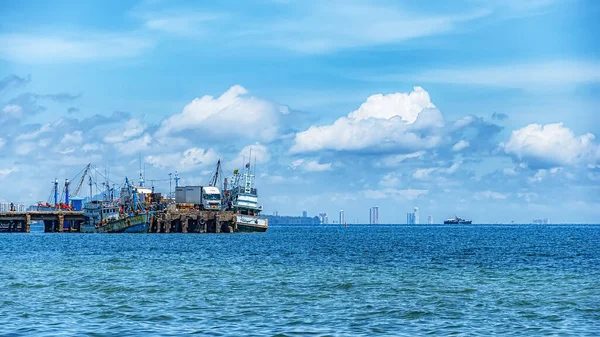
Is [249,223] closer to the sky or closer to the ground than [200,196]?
closer to the ground

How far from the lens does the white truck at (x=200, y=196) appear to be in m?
175

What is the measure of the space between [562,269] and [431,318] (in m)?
34.3

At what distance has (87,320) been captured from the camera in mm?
33812

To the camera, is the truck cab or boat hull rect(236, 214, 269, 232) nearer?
boat hull rect(236, 214, 269, 232)

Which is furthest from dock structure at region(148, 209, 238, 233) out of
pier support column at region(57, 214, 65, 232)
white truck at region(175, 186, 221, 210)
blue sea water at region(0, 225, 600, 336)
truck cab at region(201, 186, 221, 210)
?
blue sea water at region(0, 225, 600, 336)

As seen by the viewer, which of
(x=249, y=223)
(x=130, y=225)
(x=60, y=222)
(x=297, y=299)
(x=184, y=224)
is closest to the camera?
(x=297, y=299)

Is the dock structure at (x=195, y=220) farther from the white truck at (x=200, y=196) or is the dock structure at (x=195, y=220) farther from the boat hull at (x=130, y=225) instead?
Result: the white truck at (x=200, y=196)

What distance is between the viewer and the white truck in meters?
175

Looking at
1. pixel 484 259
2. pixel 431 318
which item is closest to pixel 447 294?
pixel 431 318

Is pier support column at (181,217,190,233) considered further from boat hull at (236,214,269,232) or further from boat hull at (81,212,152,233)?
boat hull at (236,214,269,232)

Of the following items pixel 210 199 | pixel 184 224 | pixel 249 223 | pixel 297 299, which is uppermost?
pixel 210 199

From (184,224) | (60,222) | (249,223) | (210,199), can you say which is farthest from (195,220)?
(60,222)

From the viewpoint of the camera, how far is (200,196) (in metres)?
181

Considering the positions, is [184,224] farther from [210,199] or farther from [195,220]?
[210,199]
